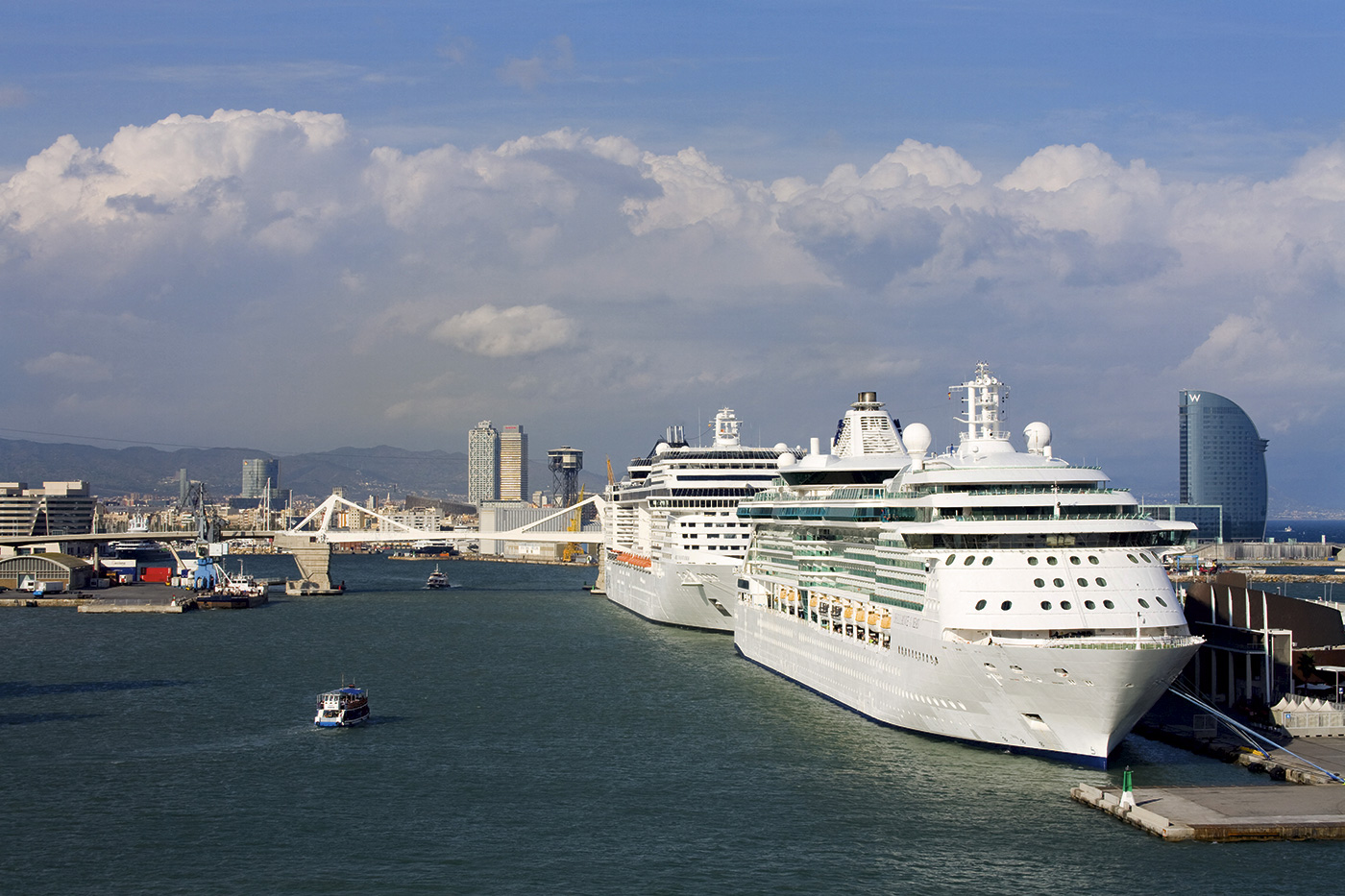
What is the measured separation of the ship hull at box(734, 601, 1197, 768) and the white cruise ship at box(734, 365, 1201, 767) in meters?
0.04

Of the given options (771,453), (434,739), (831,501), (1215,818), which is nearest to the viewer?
(1215,818)

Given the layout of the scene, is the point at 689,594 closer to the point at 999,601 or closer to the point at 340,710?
the point at 340,710

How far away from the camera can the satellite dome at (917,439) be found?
38.1 metres

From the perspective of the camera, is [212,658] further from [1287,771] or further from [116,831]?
[1287,771]

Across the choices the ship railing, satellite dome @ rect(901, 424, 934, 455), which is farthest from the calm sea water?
satellite dome @ rect(901, 424, 934, 455)

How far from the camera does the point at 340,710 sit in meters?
36.4

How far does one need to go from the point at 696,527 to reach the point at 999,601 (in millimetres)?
31249

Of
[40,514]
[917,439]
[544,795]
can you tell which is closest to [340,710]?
[544,795]

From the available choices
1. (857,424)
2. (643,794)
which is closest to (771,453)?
(857,424)

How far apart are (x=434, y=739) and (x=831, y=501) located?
46.5ft

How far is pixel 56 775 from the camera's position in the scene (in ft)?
99.7

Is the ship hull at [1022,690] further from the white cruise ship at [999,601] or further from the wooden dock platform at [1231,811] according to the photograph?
the wooden dock platform at [1231,811]

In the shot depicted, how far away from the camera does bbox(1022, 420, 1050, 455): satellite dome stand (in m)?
36.7

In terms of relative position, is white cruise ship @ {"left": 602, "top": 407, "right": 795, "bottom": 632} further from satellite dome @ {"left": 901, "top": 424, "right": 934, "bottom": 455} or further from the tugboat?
the tugboat
